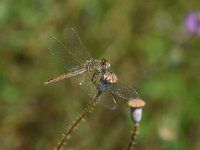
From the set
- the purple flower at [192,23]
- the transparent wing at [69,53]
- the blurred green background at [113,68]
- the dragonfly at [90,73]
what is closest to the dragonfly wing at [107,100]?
the dragonfly at [90,73]

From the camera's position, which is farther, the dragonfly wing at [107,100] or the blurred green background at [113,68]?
the blurred green background at [113,68]

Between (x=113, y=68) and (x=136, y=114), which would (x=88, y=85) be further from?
(x=113, y=68)

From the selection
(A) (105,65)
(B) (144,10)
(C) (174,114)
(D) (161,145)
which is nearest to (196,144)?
(C) (174,114)

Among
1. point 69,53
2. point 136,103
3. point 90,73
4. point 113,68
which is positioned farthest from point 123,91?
point 113,68

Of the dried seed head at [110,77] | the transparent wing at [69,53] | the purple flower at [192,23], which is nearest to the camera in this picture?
the dried seed head at [110,77]

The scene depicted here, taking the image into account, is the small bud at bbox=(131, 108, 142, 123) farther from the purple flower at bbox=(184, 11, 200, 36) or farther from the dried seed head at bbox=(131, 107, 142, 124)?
the purple flower at bbox=(184, 11, 200, 36)

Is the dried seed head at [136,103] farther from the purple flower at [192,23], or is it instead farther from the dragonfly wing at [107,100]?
the purple flower at [192,23]

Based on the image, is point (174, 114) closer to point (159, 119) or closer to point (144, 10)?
point (159, 119)

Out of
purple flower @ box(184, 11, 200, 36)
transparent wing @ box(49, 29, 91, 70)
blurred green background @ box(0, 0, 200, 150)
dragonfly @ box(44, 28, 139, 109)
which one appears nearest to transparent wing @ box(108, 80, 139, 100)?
dragonfly @ box(44, 28, 139, 109)
